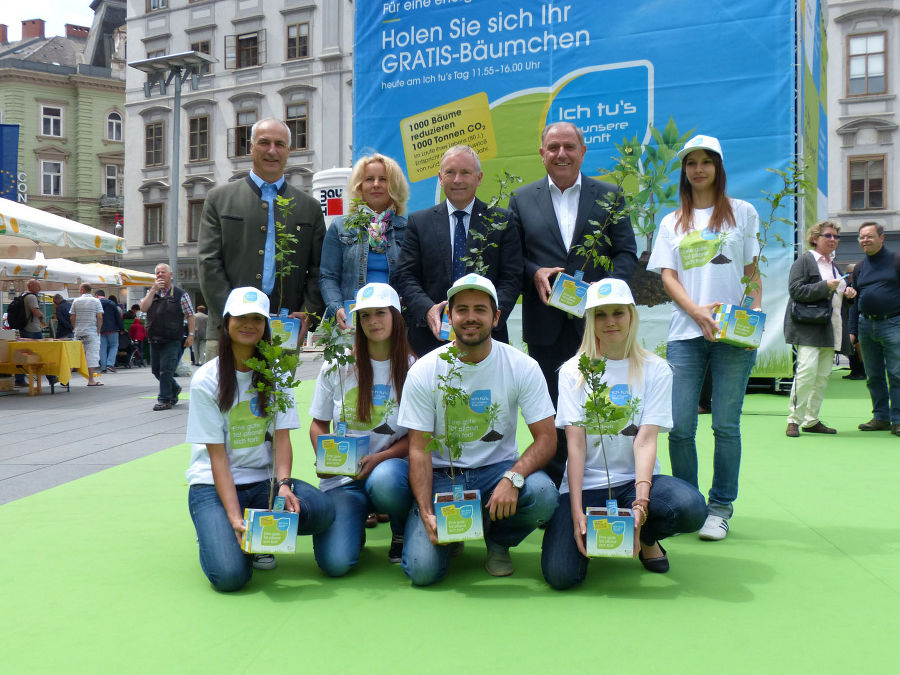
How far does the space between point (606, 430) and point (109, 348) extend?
14483 mm

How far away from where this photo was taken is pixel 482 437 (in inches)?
127

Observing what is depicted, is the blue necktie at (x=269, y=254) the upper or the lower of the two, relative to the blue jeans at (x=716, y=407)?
upper

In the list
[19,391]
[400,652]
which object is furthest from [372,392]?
[19,391]

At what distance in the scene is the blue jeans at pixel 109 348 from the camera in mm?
15375

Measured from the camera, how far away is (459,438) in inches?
127

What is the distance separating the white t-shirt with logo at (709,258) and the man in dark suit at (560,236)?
0.22 m

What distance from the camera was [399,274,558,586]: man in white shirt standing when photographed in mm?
3025

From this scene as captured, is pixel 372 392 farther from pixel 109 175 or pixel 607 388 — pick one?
pixel 109 175

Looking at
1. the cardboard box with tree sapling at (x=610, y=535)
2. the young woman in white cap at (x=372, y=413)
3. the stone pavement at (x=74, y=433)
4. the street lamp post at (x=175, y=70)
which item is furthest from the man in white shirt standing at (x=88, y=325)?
the cardboard box with tree sapling at (x=610, y=535)

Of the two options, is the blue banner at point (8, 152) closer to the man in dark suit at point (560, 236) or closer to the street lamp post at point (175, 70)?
the street lamp post at point (175, 70)

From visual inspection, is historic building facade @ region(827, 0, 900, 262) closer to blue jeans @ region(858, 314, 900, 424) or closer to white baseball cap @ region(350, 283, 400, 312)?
blue jeans @ region(858, 314, 900, 424)

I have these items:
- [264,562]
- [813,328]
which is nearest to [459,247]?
[264,562]

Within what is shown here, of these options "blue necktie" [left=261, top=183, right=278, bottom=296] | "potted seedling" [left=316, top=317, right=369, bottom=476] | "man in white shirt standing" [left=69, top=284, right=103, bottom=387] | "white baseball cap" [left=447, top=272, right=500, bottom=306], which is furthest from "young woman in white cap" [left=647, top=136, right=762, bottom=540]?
"man in white shirt standing" [left=69, top=284, right=103, bottom=387]

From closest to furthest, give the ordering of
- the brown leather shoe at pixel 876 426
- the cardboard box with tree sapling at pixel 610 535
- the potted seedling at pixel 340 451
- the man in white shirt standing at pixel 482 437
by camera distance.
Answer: the cardboard box with tree sapling at pixel 610 535 < the man in white shirt standing at pixel 482 437 < the potted seedling at pixel 340 451 < the brown leather shoe at pixel 876 426
